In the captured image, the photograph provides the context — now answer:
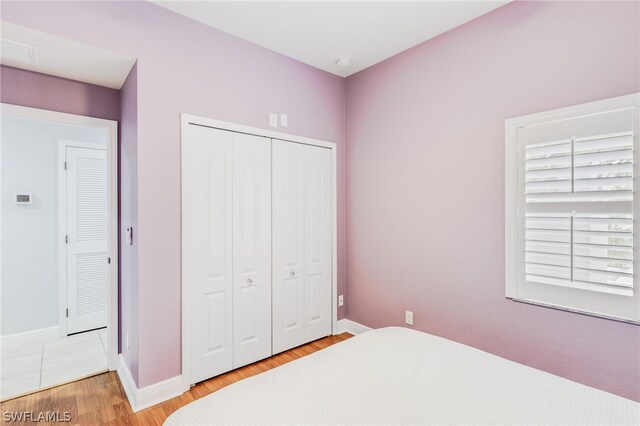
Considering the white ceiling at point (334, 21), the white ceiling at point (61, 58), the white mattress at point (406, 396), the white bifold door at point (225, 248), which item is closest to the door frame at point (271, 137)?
the white bifold door at point (225, 248)

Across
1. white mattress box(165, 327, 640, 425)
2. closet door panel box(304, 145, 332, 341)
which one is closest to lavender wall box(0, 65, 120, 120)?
closet door panel box(304, 145, 332, 341)

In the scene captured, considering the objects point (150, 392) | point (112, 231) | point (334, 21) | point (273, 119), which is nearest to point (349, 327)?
point (150, 392)

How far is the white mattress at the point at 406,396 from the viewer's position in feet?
3.60

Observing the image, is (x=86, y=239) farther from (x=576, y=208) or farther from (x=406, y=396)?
(x=576, y=208)

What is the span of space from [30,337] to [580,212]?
4.85m

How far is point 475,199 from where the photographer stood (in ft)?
7.75

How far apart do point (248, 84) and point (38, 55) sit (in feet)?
4.51

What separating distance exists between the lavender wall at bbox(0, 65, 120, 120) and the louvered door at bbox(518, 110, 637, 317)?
10.5 ft

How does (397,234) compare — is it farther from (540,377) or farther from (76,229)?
(76,229)

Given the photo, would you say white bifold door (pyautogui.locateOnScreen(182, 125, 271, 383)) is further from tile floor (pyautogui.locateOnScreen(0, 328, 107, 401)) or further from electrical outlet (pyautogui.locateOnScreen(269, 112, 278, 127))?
tile floor (pyautogui.locateOnScreen(0, 328, 107, 401))

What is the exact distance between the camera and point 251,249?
2.66 metres

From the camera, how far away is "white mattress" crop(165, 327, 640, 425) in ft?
3.60

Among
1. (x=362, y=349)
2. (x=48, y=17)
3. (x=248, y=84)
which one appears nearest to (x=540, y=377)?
(x=362, y=349)

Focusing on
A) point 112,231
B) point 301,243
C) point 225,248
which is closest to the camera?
point 225,248
